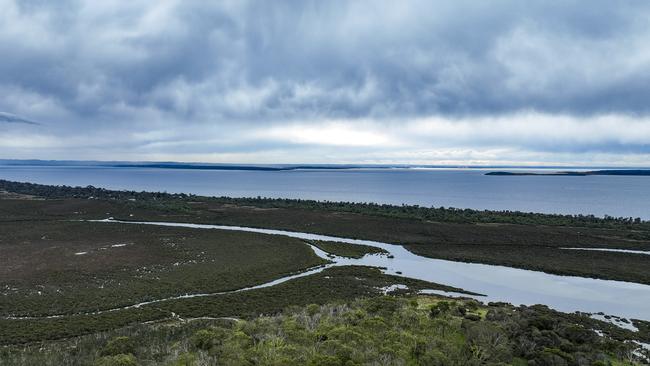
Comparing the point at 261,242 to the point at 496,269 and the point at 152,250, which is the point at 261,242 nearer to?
the point at 152,250

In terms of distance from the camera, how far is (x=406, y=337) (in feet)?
61.1

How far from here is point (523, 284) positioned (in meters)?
37.0

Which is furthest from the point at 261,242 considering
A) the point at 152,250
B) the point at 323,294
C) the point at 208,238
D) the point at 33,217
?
the point at 33,217

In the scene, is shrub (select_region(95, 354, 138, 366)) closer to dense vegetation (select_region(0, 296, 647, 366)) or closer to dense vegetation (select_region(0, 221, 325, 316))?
dense vegetation (select_region(0, 296, 647, 366))

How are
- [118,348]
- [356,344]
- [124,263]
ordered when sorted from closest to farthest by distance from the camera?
[356,344]
[118,348]
[124,263]

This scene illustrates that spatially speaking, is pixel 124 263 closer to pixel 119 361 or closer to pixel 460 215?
pixel 119 361

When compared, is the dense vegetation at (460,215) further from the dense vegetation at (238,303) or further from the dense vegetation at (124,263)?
the dense vegetation at (238,303)

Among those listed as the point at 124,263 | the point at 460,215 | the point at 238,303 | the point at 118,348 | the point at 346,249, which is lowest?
the point at 238,303

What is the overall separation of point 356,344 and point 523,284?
25913mm

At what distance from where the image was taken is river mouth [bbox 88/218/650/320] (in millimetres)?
31062

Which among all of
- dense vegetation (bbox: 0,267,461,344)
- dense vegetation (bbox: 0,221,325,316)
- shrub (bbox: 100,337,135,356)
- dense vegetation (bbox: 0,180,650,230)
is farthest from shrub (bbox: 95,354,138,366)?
dense vegetation (bbox: 0,180,650,230)

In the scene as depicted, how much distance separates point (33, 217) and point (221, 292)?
6180 centimetres

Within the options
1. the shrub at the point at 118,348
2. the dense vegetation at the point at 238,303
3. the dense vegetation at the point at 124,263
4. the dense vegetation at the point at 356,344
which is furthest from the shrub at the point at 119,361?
the dense vegetation at the point at 124,263

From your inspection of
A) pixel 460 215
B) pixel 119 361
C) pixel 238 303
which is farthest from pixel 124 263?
pixel 460 215
